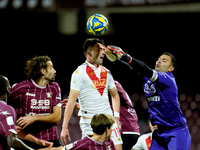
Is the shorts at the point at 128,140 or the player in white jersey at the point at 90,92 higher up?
the player in white jersey at the point at 90,92

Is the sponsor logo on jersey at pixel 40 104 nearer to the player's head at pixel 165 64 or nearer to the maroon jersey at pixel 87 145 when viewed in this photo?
the maroon jersey at pixel 87 145

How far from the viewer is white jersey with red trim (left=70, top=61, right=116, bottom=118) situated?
11.6 feet

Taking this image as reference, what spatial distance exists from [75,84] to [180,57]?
25.5 ft

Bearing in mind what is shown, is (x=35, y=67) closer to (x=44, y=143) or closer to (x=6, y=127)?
(x=44, y=143)

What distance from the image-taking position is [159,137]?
3705 mm

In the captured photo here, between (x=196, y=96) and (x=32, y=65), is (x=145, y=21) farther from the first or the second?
(x=32, y=65)

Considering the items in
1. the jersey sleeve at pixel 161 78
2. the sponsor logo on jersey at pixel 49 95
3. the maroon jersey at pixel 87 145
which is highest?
the jersey sleeve at pixel 161 78

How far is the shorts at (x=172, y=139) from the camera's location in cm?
359

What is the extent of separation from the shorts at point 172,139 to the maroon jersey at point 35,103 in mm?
1317

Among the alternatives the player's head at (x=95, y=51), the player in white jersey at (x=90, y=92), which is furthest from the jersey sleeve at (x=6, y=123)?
the player's head at (x=95, y=51)

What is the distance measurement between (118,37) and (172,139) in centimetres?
682

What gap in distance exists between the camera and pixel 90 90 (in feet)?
11.7

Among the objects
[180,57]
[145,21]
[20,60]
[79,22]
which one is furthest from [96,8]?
[180,57]

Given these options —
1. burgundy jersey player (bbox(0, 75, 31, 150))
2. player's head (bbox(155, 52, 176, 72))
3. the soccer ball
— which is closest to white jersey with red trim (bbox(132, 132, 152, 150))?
player's head (bbox(155, 52, 176, 72))
